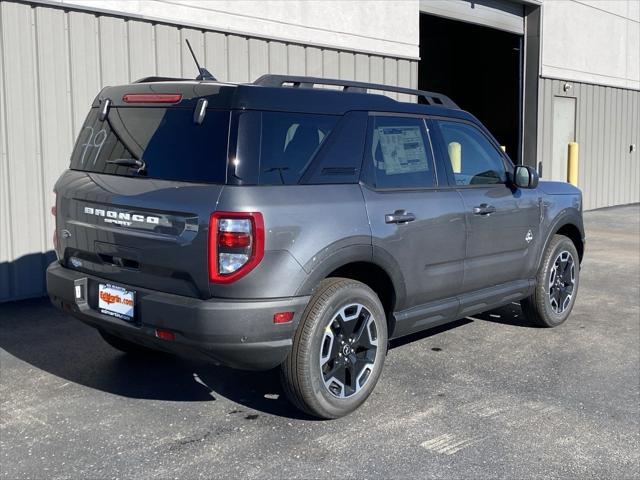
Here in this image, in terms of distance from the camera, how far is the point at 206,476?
145 inches

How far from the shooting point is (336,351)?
4.43 m

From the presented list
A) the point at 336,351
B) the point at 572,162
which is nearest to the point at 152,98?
the point at 336,351

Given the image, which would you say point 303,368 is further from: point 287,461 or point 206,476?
point 206,476

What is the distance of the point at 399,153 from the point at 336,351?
4.60 feet

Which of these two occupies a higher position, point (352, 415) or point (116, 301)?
point (116, 301)

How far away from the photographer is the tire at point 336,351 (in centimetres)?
418

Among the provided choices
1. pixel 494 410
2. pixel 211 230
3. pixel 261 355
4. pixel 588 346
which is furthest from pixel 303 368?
pixel 588 346

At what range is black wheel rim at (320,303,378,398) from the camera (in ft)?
14.3

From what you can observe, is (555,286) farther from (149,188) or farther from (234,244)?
(149,188)

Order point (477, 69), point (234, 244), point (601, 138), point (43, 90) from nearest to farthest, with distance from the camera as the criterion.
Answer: point (234, 244) < point (43, 90) < point (601, 138) < point (477, 69)

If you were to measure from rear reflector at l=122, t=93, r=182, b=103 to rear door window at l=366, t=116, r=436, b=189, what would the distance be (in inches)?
48.1

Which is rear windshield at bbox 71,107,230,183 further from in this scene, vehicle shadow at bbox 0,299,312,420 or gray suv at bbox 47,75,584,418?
vehicle shadow at bbox 0,299,312,420

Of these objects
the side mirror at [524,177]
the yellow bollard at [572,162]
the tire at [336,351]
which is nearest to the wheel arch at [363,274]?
the tire at [336,351]

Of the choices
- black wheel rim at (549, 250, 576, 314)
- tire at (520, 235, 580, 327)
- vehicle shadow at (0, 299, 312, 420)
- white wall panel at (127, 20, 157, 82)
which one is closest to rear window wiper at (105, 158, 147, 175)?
vehicle shadow at (0, 299, 312, 420)
